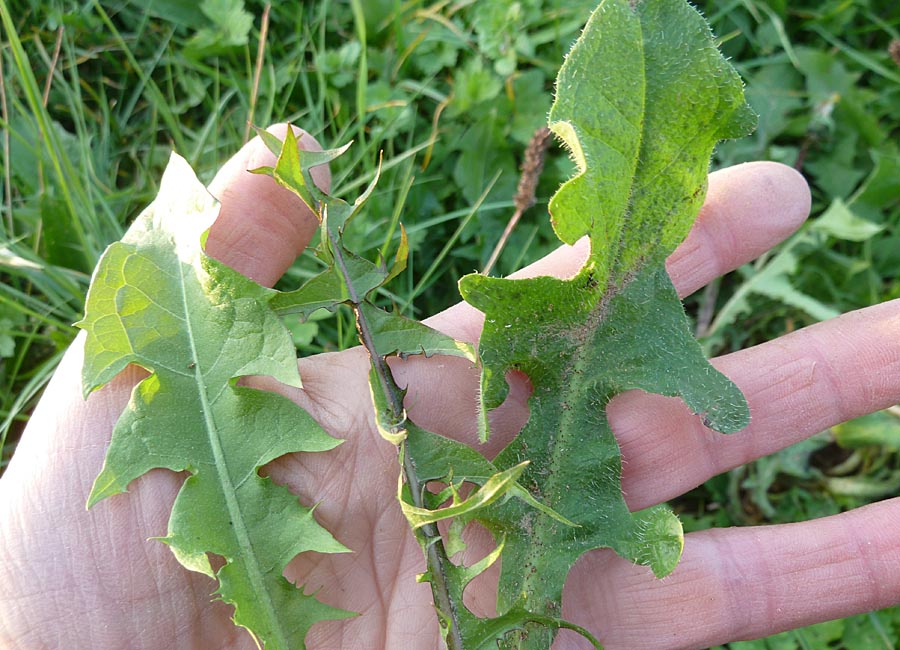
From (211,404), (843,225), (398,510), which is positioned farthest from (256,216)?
(843,225)

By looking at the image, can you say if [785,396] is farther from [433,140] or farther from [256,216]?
[256,216]

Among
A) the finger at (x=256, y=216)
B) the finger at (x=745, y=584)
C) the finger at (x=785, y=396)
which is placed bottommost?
the finger at (x=745, y=584)

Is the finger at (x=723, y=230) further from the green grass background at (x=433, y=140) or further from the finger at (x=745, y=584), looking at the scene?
the finger at (x=745, y=584)

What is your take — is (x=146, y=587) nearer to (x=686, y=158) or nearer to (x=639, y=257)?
(x=639, y=257)

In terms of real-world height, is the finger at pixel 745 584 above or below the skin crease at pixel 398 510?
below

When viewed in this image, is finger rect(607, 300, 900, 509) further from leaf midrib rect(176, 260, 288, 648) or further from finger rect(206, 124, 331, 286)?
finger rect(206, 124, 331, 286)

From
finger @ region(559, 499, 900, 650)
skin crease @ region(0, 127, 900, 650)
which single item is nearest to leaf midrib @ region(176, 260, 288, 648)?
skin crease @ region(0, 127, 900, 650)

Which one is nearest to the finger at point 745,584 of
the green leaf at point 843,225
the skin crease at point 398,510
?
the skin crease at point 398,510
